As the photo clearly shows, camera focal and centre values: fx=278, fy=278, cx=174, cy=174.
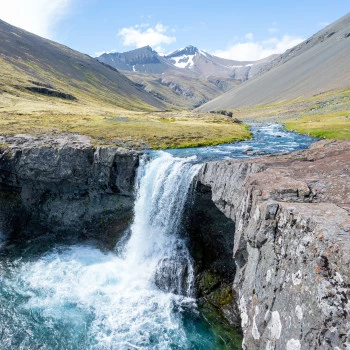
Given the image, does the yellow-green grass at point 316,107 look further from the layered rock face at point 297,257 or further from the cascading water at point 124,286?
the layered rock face at point 297,257

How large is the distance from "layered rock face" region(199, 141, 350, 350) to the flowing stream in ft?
29.2

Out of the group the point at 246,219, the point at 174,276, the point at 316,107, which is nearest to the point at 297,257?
the point at 246,219

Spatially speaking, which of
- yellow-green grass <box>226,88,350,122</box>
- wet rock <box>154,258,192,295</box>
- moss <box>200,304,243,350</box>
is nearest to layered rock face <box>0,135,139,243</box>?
wet rock <box>154,258,192,295</box>

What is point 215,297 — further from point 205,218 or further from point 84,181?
point 84,181

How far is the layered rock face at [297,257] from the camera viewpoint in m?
9.44

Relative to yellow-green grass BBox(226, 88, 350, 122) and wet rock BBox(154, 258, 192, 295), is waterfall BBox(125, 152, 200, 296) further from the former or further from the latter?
yellow-green grass BBox(226, 88, 350, 122)

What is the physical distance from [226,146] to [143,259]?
25316 millimetres

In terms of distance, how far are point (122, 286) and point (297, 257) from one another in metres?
21.4

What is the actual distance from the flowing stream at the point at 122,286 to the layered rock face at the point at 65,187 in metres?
2.57

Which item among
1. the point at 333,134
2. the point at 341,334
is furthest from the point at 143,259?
the point at 333,134

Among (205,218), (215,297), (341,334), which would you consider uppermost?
(341,334)

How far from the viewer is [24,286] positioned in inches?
1115

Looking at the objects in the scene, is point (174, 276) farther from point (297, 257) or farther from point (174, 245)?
point (297, 257)

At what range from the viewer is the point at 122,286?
28.4 metres
